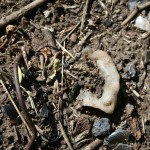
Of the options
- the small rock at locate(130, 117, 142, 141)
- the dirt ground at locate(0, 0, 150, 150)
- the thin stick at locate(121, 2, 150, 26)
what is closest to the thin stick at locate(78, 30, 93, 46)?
the dirt ground at locate(0, 0, 150, 150)

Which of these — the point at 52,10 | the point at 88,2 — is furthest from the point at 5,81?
the point at 88,2

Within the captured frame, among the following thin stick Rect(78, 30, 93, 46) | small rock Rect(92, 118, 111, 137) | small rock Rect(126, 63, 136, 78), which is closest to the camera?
small rock Rect(92, 118, 111, 137)

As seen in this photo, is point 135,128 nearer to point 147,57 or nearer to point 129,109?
point 129,109

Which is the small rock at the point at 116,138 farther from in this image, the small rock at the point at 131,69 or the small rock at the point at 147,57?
the small rock at the point at 147,57

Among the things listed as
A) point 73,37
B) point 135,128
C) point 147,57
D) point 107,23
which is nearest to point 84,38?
point 73,37

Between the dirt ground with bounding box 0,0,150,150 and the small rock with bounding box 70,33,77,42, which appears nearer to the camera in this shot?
the dirt ground with bounding box 0,0,150,150

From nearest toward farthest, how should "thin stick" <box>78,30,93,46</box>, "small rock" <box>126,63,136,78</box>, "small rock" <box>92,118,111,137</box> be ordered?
1. "small rock" <box>92,118,111,137</box>
2. "small rock" <box>126,63,136,78</box>
3. "thin stick" <box>78,30,93,46</box>

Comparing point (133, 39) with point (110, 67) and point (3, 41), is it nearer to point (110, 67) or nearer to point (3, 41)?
point (110, 67)

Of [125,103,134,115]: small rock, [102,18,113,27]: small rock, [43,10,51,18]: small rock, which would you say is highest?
[43,10,51,18]: small rock

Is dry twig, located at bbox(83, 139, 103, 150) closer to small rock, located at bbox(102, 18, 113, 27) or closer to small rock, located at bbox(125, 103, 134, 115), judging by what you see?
small rock, located at bbox(125, 103, 134, 115)
